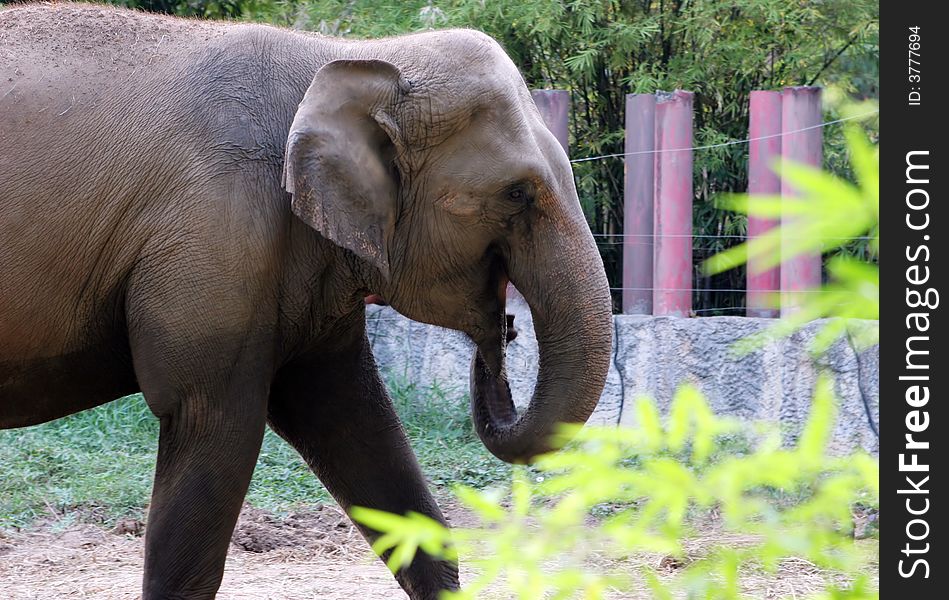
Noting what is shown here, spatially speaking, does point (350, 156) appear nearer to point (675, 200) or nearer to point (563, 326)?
point (563, 326)

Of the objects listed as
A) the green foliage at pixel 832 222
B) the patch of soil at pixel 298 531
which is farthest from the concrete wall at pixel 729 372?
the green foliage at pixel 832 222

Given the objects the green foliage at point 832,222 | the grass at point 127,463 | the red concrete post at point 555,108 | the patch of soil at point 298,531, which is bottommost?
the patch of soil at point 298,531

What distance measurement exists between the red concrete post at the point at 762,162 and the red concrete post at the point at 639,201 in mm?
567

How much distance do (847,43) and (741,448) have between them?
3054mm

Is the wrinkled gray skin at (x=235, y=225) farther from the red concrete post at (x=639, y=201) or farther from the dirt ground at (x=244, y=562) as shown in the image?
the red concrete post at (x=639, y=201)

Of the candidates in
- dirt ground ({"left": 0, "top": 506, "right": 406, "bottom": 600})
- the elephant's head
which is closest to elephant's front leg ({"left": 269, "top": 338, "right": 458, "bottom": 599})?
the elephant's head

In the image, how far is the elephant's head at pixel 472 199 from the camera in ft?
12.5

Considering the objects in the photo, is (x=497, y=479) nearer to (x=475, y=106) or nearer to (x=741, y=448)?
(x=741, y=448)

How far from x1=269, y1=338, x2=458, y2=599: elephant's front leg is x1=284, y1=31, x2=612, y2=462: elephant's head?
49 cm

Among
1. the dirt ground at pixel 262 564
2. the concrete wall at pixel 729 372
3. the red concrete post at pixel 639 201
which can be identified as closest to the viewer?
the dirt ground at pixel 262 564

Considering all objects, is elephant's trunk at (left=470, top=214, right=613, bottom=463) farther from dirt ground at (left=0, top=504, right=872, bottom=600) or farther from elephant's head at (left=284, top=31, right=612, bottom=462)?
dirt ground at (left=0, top=504, right=872, bottom=600)

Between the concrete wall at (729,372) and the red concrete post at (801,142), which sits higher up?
the red concrete post at (801,142)
